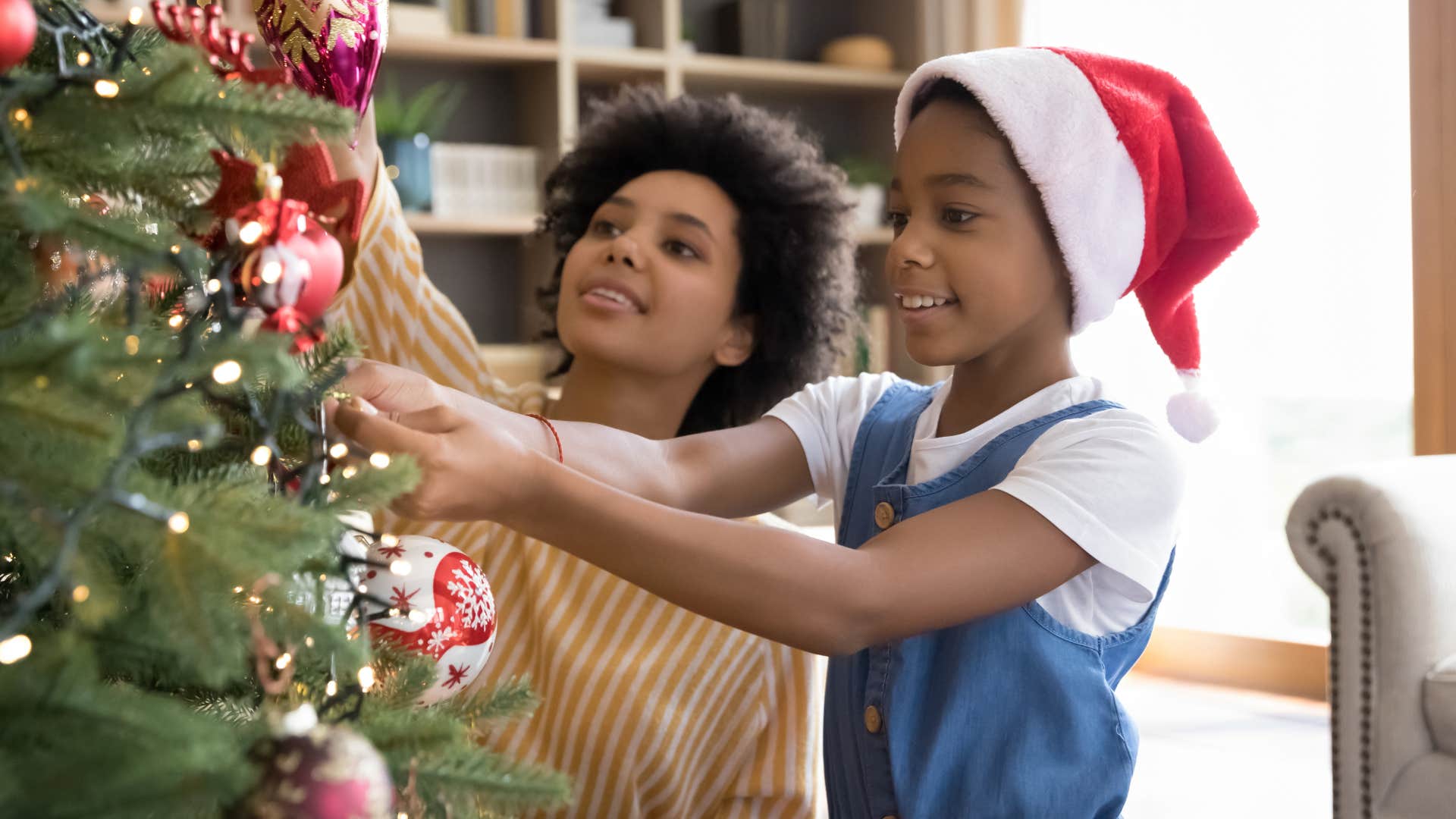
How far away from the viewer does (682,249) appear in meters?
1.70

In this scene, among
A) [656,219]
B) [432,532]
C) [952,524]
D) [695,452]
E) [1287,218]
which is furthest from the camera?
[1287,218]

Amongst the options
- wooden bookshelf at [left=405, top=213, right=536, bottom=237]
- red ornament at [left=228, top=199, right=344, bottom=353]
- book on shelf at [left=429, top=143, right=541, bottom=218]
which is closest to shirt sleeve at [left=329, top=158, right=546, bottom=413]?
red ornament at [left=228, top=199, right=344, bottom=353]

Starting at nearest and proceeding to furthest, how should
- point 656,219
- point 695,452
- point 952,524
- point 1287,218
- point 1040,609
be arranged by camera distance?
point 952,524 → point 1040,609 → point 695,452 → point 656,219 → point 1287,218

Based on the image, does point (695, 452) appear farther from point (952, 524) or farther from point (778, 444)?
point (952, 524)

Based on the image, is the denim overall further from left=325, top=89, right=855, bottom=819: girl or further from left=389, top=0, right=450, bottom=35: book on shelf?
left=389, top=0, right=450, bottom=35: book on shelf

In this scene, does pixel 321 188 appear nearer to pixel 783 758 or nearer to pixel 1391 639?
pixel 783 758

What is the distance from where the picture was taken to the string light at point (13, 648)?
482mm

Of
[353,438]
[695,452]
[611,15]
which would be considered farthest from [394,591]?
[611,15]

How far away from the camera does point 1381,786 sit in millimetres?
1547

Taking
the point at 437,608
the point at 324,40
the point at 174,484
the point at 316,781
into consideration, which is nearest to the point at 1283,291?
the point at 324,40

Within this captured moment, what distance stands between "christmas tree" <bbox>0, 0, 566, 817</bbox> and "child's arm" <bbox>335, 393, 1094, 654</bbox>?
0.38 ft

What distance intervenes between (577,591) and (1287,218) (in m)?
2.18

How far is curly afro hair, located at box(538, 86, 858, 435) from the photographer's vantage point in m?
1.77

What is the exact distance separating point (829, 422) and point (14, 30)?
0.99 m
